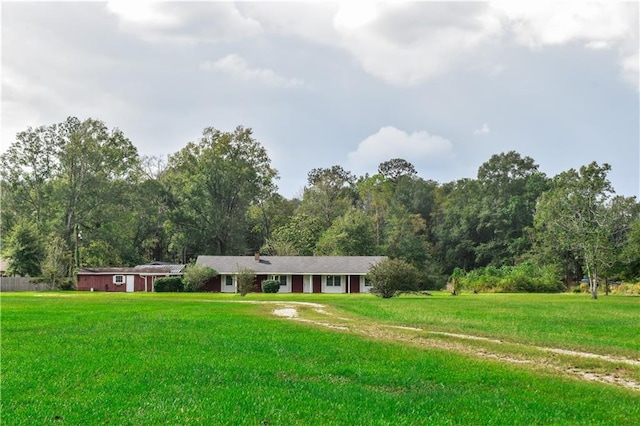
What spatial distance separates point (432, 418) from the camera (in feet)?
22.0

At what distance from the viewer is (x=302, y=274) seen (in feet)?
195

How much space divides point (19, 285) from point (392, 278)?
1536 inches

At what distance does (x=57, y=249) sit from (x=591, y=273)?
163 feet

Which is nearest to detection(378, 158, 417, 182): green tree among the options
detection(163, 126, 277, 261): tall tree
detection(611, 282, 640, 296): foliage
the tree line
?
the tree line

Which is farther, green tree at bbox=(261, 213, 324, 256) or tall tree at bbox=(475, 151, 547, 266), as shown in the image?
tall tree at bbox=(475, 151, 547, 266)

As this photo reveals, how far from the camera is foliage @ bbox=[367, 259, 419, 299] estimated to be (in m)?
38.8

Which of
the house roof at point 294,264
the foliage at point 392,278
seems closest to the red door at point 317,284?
the house roof at point 294,264

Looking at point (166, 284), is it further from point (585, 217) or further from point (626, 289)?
point (626, 289)

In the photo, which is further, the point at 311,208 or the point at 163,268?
the point at 311,208

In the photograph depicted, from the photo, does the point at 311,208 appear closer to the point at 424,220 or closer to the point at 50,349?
the point at 424,220

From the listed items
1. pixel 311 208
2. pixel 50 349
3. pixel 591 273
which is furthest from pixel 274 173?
pixel 50 349

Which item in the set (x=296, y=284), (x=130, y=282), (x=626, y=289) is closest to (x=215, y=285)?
(x=296, y=284)

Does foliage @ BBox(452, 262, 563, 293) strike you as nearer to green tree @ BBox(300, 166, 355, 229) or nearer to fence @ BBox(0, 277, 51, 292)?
green tree @ BBox(300, 166, 355, 229)

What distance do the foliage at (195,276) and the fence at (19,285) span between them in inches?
591
